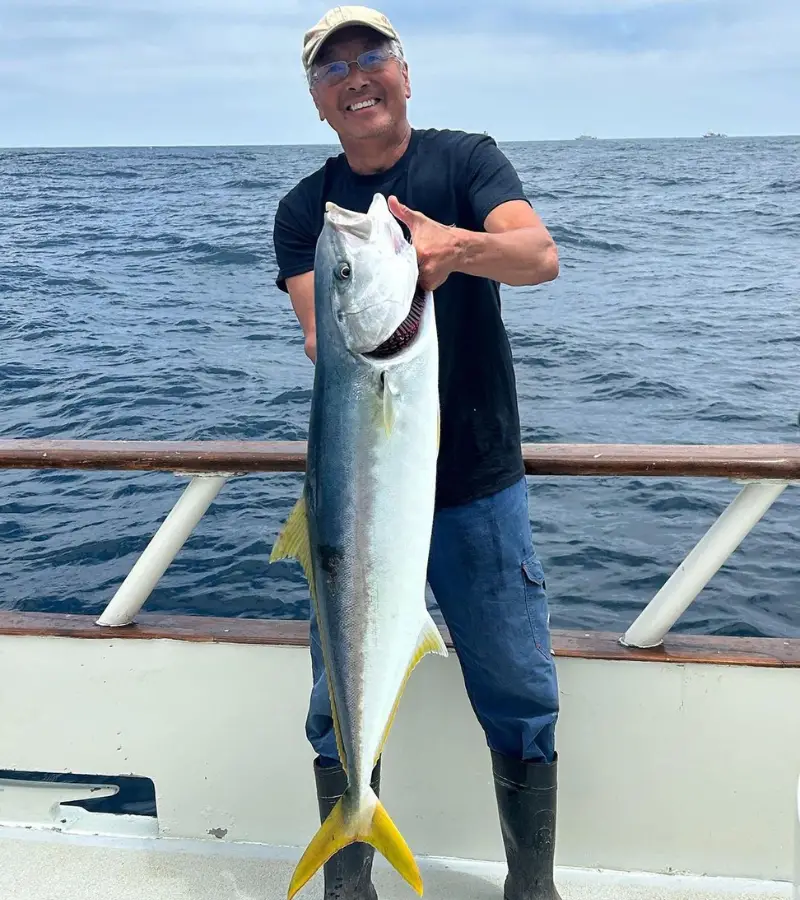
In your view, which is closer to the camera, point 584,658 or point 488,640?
point 488,640

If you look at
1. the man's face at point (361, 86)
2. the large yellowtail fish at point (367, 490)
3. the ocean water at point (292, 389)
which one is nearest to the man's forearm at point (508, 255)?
the large yellowtail fish at point (367, 490)

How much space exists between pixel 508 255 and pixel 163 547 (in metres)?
1.67

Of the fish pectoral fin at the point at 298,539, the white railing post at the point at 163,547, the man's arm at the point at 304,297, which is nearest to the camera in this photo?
the fish pectoral fin at the point at 298,539

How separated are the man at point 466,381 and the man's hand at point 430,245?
1.29 ft

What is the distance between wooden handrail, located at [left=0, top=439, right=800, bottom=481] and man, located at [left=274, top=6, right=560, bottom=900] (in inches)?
13.3

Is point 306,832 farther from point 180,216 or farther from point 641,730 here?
point 180,216

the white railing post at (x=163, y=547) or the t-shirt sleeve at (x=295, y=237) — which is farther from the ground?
the t-shirt sleeve at (x=295, y=237)

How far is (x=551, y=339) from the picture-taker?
15.2 metres

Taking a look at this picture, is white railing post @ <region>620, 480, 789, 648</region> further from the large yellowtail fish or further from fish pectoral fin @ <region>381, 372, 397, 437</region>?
Answer: fish pectoral fin @ <region>381, 372, 397, 437</region>

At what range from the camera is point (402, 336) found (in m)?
1.87

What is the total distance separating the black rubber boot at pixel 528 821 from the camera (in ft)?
8.53

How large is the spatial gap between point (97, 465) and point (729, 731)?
2.27 metres

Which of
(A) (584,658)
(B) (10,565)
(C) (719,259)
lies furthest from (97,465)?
(C) (719,259)

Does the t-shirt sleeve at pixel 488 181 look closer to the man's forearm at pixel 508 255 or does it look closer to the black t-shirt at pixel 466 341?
the black t-shirt at pixel 466 341
